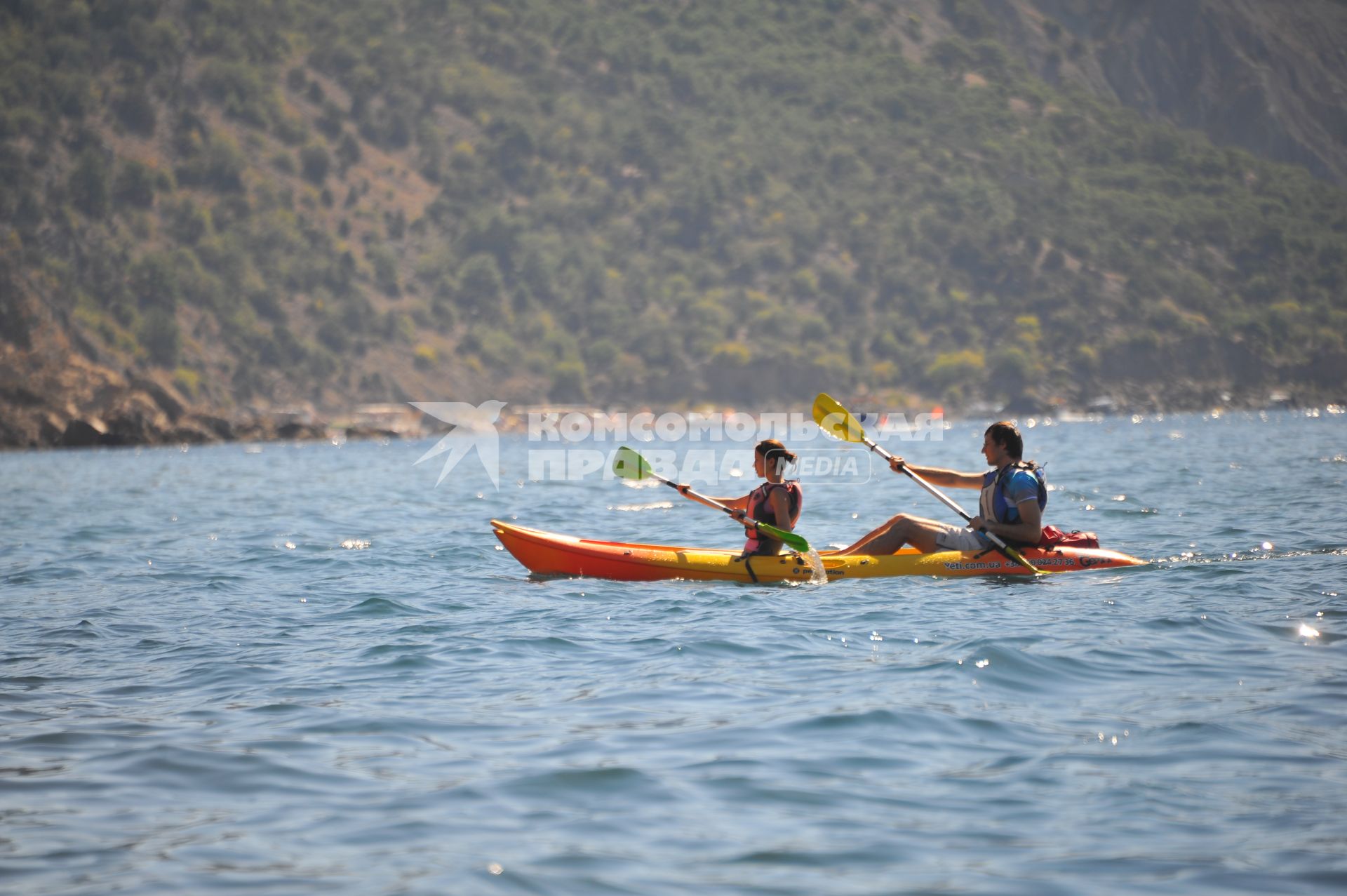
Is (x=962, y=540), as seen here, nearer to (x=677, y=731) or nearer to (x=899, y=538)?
(x=899, y=538)

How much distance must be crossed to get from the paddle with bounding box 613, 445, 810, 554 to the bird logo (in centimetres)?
2782

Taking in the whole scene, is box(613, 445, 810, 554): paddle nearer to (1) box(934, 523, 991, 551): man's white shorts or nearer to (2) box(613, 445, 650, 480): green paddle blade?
(2) box(613, 445, 650, 480): green paddle blade

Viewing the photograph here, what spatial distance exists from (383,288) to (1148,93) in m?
104

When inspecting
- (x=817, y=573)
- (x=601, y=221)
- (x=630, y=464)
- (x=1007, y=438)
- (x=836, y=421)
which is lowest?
(x=817, y=573)

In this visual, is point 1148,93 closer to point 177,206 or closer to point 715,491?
point 177,206

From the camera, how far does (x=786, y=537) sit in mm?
11398

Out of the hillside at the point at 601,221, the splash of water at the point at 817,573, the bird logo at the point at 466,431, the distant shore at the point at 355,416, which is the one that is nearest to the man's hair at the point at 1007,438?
the splash of water at the point at 817,573

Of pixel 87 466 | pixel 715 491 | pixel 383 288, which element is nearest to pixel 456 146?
pixel 383 288

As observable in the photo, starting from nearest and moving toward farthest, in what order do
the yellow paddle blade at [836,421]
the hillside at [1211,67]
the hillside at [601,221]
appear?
the yellow paddle blade at [836,421]
the hillside at [601,221]
the hillside at [1211,67]

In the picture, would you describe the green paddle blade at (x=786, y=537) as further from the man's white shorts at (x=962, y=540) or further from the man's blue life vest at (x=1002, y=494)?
the man's blue life vest at (x=1002, y=494)

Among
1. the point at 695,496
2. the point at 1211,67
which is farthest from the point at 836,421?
the point at 1211,67

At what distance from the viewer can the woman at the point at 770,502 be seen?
444 inches

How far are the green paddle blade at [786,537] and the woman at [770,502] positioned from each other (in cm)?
7

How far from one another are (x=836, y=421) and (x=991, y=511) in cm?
225
